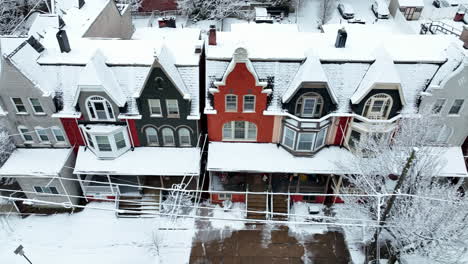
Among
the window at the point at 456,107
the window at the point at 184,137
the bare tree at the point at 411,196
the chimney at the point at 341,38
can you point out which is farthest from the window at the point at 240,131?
the window at the point at 456,107

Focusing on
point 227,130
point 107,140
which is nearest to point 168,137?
point 107,140

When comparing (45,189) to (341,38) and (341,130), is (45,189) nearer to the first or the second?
(341,130)

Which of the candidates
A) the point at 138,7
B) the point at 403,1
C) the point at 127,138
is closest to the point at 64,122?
the point at 127,138

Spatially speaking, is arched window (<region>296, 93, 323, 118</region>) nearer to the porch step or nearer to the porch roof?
the porch roof

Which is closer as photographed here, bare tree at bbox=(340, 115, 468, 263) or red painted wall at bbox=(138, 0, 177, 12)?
bare tree at bbox=(340, 115, 468, 263)

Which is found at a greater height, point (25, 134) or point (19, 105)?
point (19, 105)

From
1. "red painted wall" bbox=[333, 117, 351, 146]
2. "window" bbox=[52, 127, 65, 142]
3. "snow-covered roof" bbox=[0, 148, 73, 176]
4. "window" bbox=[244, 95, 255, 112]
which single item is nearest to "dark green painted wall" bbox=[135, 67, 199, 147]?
"window" bbox=[244, 95, 255, 112]

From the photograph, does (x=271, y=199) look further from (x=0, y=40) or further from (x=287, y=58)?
(x=0, y=40)
